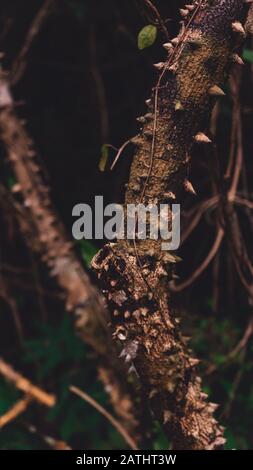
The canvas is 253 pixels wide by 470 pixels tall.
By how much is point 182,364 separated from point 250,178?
1.02 meters

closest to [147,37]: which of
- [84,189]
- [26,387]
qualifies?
[84,189]

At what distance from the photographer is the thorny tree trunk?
2.41 ft

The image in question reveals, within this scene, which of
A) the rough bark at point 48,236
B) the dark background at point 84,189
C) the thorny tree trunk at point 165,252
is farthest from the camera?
the dark background at point 84,189

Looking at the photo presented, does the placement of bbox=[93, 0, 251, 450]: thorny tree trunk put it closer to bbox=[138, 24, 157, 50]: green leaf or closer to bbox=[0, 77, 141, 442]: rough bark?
bbox=[138, 24, 157, 50]: green leaf

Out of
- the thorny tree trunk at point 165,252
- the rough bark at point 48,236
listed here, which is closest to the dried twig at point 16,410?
the rough bark at point 48,236

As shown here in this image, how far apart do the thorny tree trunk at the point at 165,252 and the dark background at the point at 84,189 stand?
75 centimetres

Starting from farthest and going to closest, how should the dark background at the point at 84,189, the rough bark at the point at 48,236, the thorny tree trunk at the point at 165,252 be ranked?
1. the dark background at the point at 84,189
2. the rough bark at the point at 48,236
3. the thorny tree trunk at the point at 165,252

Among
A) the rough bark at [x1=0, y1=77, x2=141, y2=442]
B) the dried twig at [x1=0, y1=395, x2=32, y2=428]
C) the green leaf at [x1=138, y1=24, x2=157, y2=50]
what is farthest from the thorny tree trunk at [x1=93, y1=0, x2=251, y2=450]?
the dried twig at [x1=0, y1=395, x2=32, y2=428]

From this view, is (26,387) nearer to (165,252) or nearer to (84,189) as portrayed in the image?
(84,189)

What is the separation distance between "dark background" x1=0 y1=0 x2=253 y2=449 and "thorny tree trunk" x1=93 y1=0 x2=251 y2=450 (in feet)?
2.46

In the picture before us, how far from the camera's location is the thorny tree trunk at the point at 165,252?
734 millimetres

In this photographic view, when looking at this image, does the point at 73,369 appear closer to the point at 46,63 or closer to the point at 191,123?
the point at 46,63

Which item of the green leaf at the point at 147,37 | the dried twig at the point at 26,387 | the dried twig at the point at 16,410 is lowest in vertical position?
the dried twig at the point at 16,410

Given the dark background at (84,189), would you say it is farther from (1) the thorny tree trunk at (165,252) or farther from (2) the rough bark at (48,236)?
(1) the thorny tree trunk at (165,252)
